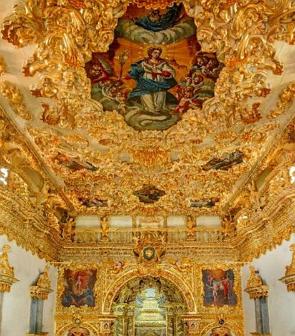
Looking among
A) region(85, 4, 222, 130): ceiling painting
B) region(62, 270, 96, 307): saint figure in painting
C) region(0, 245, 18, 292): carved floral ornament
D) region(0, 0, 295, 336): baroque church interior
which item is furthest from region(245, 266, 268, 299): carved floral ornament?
region(0, 245, 18, 292): carved floral ornament

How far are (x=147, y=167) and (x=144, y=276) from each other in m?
6.07

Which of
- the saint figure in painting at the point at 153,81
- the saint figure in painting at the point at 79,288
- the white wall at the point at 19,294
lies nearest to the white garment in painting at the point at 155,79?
the saint figure in painting at the point at 153,81

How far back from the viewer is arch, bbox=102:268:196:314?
16.5 m

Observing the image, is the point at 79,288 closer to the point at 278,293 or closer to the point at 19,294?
the point at 19,294

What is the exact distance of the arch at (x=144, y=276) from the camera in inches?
648

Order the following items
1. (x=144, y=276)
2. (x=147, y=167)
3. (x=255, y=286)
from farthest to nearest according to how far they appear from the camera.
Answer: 1. (x=144, y=276)
2. (x=255, y=286)
3. (x=147, y=167)

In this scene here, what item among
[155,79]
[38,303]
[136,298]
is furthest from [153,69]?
[136,298]

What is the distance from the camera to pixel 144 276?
17188mm

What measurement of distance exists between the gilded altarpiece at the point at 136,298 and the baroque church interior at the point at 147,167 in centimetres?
5

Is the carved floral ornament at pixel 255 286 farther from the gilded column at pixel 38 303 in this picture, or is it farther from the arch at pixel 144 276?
the gilded column at pixel 38 303

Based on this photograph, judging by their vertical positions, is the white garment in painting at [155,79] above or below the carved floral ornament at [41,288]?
above

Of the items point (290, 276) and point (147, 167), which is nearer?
point (290, 276)

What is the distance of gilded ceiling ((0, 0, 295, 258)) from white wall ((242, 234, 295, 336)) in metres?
2.59

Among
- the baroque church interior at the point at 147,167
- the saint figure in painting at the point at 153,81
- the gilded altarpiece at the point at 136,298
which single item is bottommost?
the gilded altarpiece at the point at 136,298
